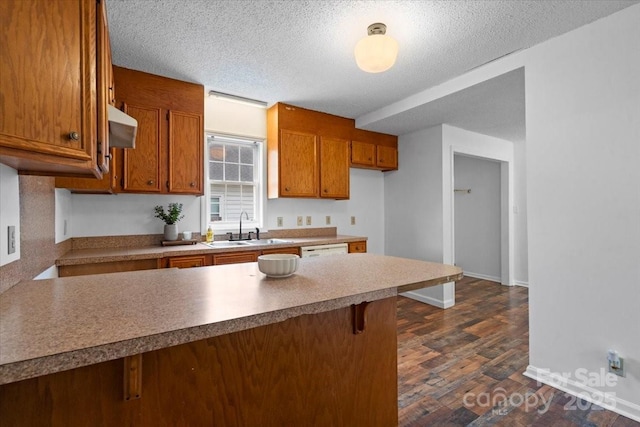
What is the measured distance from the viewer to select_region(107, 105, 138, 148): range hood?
57.1 inches

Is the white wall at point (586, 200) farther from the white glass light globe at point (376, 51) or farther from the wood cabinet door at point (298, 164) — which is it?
the wood cabinet door at point (298, 164)

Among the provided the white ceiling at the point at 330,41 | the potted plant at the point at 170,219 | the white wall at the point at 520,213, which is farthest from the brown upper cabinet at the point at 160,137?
the white wall at the point at 520,213

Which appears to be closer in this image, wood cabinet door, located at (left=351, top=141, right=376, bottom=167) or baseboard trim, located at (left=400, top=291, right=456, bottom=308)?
baseboard trim, located at (left=400, top=291, right=456, bottom=308)

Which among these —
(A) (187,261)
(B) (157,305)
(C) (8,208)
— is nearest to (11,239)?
(C) (8,208)

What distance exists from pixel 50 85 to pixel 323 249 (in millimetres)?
2788

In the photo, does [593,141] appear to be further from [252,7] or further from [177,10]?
[177,10]

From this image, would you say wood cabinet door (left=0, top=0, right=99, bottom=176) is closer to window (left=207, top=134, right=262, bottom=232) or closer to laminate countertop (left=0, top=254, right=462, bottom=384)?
laminate countertop (left=0, top=254, right=462, bottom=384)

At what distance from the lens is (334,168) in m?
3.93

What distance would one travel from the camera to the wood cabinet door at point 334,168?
3.85 metres

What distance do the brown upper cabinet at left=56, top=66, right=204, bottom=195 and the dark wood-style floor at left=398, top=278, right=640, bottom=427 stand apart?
2.50 metres

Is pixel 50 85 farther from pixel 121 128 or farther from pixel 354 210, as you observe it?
pixel 354 210

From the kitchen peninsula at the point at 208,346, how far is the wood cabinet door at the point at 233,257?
50.9 inches

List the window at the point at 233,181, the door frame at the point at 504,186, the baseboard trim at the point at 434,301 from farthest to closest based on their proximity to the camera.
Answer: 1. the door frame at the point at 504,186
2. the baseboard trim at the point at 434,301
3. the window at the point at 233,181

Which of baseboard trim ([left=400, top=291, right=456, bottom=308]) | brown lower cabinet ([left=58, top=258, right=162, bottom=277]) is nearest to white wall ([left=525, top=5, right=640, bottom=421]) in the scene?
baseboard trim ([left=400, top=291, right=456, bottom=308])
